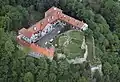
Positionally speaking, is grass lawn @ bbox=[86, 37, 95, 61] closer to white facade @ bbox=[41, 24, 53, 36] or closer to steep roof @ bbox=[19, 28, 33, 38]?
white facade @ bbox=[41, 24, 53, 36]

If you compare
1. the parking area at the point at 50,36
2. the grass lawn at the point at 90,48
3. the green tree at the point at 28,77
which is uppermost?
the parking area at the point at 50,36

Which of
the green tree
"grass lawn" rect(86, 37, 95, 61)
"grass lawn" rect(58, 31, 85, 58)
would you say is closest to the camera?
the green tree

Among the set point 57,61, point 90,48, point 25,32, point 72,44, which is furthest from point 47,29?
point 90,48

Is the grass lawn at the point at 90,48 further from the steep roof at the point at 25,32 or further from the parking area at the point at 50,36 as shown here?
the steep roof at the point at 25,32

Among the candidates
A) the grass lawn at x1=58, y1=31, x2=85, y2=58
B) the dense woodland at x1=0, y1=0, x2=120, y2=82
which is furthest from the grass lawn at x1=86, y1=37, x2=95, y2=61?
the grass lawn at x1=58, y1=31, x2=85, y2=58

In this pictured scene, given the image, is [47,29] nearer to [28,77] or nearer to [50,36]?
[50,36]

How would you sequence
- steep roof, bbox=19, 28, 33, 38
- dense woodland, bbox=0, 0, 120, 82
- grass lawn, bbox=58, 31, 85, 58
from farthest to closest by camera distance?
steep roof, bbox=19, 28, 33, 38
grass lawn, bbox=58, 31, 85, 58
dense woodland, bbox=0, 0, 120, 82

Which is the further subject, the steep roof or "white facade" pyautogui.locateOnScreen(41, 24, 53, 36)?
"white facade" pyautogui.locateOnScreen(41, 24, 53, 36)

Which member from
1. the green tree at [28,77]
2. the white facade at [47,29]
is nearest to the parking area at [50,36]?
the white facade at [47,29]
